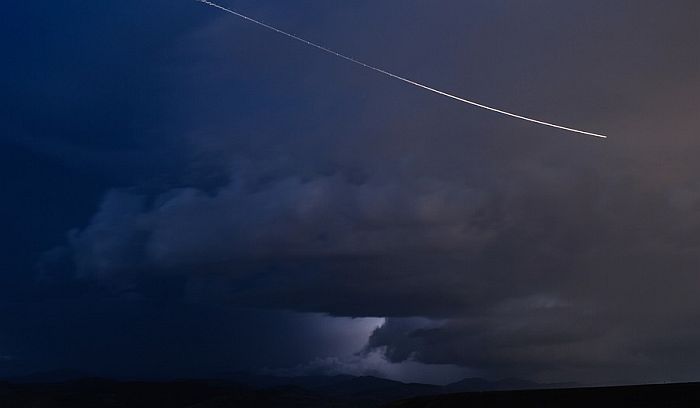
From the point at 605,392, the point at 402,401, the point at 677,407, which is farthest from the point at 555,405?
the point at 402,401

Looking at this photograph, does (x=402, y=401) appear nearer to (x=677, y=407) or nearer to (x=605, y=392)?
(x=605, y=392)

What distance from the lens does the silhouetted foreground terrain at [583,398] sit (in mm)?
109000

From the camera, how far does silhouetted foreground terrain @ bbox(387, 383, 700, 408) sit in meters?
109

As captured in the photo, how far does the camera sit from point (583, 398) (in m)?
119

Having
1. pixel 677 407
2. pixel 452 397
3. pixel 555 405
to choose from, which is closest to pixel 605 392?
pixel 555 405

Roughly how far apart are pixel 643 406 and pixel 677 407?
15.8 ft

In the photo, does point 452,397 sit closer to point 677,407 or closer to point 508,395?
point 508,395

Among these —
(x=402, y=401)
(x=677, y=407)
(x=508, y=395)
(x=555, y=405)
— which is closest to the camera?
(x=677, y=407)

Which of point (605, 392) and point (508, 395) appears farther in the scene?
point (508, 395)

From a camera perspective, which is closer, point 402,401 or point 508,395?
point 508,395

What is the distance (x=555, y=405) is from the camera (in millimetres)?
117562

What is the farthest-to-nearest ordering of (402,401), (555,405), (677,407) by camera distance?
(402,401)
(555,405)
(677,407)

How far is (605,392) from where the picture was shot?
118500 mm

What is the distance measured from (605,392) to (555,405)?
7.82 metres
